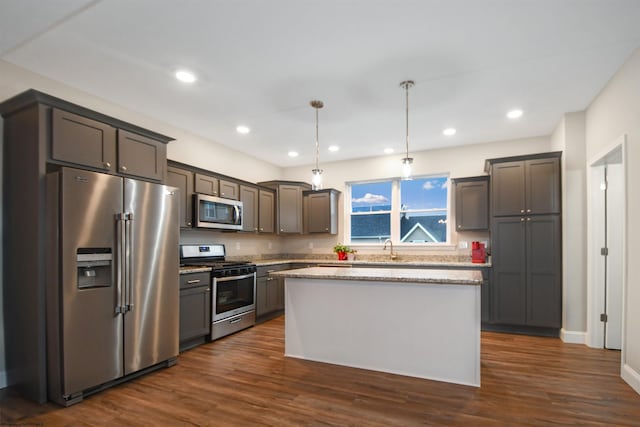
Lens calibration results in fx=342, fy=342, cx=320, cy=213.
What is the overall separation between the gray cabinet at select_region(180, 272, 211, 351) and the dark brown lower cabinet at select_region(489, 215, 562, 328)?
3657 mm

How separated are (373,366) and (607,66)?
3.36 metres

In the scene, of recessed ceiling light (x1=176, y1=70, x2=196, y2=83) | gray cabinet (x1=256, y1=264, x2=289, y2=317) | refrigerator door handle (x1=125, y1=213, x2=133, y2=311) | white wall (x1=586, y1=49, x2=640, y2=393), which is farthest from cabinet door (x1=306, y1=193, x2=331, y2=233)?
white wall (x1=586, y1=49, x2=640, y2=393)

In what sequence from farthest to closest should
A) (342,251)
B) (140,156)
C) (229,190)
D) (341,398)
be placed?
1. (342,251)
2. (229,190)
3. (140,156)
4. (341,398)

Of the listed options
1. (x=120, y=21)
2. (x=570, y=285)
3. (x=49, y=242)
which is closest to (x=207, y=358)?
(x=49, y=242)

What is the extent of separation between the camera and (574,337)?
4035 mm

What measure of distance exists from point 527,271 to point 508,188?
109 centimetres

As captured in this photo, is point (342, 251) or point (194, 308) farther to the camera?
point (342, 251)

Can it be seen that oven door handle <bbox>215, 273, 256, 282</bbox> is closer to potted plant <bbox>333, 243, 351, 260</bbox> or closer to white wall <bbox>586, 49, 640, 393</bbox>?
potted plant <bbox>333, 243, 351, 260</bbox>

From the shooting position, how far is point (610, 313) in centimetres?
376

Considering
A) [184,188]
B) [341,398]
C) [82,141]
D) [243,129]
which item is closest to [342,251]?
[243,129]

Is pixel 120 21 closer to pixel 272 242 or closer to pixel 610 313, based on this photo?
pixel 272 242

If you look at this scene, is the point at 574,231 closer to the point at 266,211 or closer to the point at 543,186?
the point at 543,186

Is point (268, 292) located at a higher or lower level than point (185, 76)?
lower

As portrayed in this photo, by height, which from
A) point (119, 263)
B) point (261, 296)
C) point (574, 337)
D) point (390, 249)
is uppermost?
point (119, 263)
